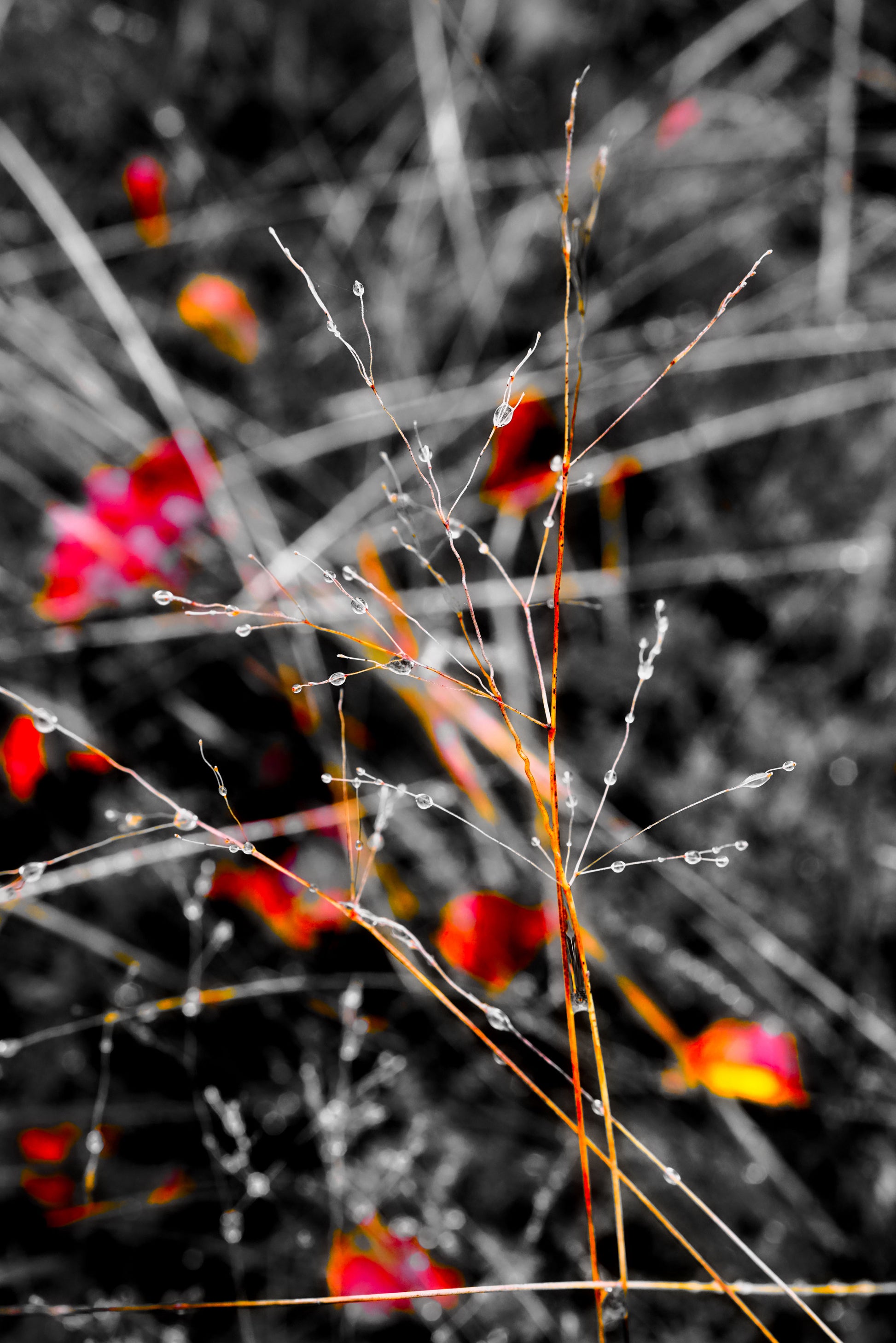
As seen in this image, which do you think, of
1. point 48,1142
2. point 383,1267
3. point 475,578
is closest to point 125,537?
point 475,578

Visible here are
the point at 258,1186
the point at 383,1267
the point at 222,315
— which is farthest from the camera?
the point at 222,315

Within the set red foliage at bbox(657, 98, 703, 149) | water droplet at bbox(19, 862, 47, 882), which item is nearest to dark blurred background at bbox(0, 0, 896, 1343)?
red foliage at bbox(657, 98, 703, 149)

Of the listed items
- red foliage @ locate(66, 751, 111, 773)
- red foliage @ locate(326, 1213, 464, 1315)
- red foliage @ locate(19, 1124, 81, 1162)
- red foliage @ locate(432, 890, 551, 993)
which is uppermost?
red foliage @ locate(66, 751, 111, 773)

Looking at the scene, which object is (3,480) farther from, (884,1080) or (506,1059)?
(884,1080)

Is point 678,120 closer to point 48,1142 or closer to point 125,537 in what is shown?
point 125,537

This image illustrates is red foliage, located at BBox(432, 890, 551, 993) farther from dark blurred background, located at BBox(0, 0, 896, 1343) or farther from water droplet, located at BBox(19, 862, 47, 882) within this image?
water droplet, located at BBox(19, 862, 47, 882)

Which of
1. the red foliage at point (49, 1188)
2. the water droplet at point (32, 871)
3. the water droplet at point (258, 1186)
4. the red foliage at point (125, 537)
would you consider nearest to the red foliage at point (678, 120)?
the red foliage at point (125, 537)
